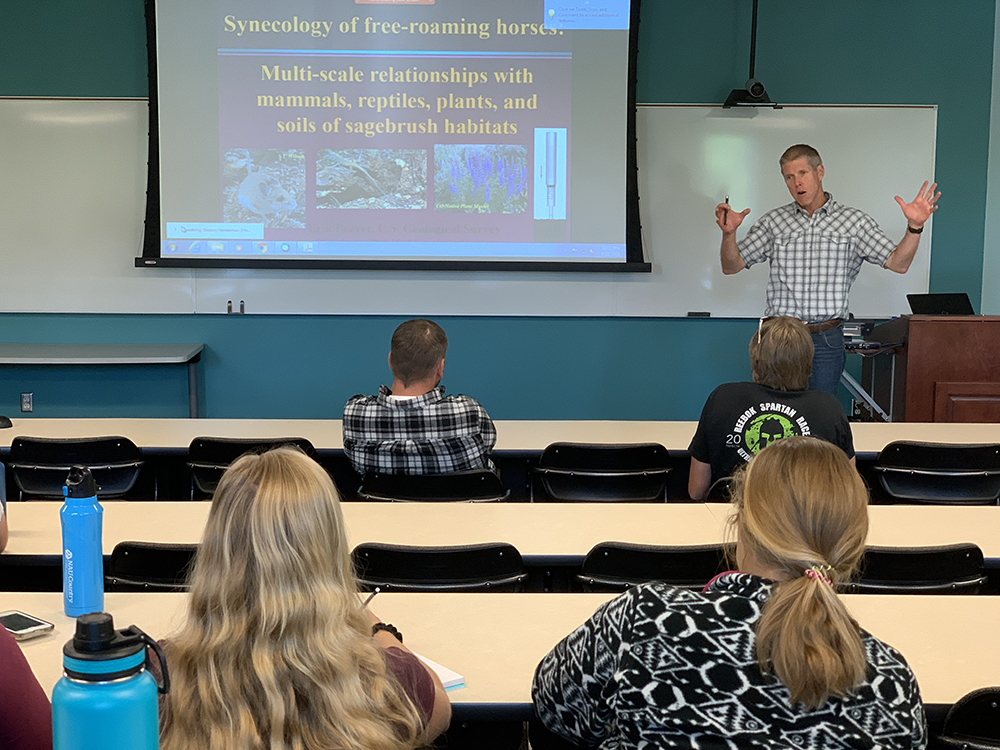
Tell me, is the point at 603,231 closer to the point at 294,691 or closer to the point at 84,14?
the point at 84,14

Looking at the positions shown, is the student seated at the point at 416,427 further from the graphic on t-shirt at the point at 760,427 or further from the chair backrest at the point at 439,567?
the chair backrest at the point at 439,567

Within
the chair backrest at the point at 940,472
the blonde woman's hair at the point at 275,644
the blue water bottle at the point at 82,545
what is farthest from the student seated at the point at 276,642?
the chair backrest at the point at 940,472

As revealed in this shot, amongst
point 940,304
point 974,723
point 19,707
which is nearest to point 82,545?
point 19,707

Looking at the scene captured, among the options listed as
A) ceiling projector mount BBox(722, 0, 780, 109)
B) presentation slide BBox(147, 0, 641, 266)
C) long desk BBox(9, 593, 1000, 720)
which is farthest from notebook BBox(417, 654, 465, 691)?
ceiling projector mount BBox(722, 0, 780, 109)

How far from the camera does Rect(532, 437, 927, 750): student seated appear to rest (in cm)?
124

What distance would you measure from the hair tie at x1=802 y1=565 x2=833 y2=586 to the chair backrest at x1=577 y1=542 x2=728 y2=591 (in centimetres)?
86

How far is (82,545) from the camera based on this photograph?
176 centimetres

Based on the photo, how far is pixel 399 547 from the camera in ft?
7.07

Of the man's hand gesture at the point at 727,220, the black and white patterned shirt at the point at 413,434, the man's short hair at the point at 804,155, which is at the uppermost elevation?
the man's short hair at the point at 804,155

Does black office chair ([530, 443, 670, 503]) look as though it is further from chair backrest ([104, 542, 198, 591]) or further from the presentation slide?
the presentation slide

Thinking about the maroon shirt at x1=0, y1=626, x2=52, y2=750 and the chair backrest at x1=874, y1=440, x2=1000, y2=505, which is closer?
the maroon shirt at x1=0, y1=626, x2=52, y2=750

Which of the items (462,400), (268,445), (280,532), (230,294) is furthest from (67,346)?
(280,532)

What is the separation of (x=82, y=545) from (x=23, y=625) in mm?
176

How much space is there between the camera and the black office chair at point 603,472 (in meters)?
3.47
